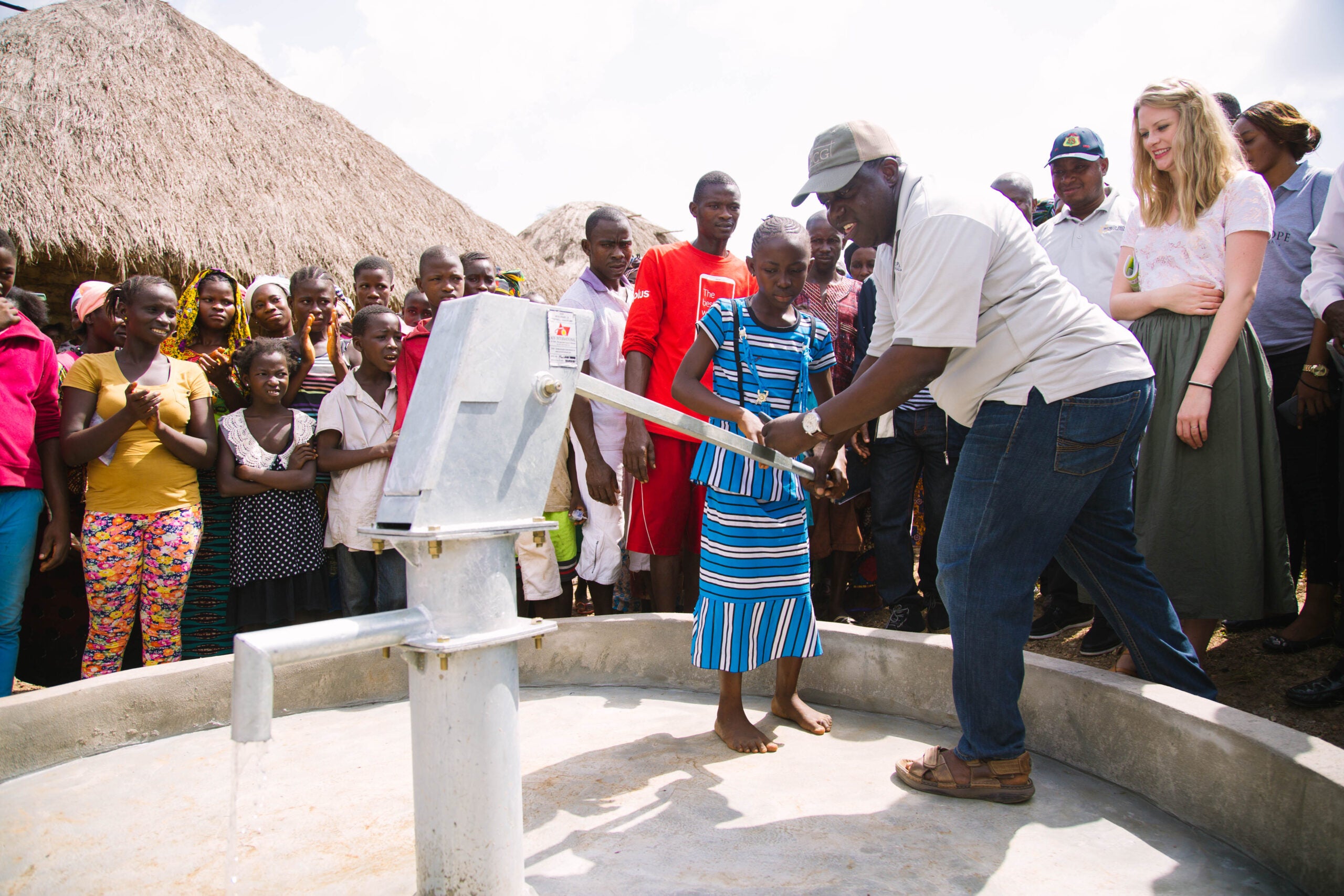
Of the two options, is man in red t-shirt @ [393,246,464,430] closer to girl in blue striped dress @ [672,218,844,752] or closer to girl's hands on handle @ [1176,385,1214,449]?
girl in blue striped dress @ [672,218,844,752]

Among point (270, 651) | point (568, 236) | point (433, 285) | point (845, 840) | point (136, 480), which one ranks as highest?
point (568, 236)

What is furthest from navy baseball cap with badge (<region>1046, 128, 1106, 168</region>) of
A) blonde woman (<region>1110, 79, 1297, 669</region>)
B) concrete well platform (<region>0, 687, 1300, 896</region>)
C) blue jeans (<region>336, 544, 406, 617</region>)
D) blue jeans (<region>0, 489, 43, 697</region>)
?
blue jeans (<region>0, 489, 43, 697</region>)

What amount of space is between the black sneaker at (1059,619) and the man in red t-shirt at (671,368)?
159 centimetres

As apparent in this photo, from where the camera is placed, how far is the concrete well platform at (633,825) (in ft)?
5.72

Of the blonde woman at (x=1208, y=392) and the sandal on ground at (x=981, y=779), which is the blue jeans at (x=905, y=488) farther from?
the sandal on ground at (x=981, y=779)

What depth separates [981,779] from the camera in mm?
2096

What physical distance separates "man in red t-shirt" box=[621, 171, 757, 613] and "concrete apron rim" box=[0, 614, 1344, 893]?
1.49 feet

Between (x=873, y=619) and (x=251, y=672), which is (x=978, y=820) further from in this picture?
(x=873, y=619)

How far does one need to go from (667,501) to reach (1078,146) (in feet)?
7.87

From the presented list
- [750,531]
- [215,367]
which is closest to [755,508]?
[750,531]

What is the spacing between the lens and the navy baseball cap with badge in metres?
3.68

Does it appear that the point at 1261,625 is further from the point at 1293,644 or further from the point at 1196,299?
the point at 1196,299

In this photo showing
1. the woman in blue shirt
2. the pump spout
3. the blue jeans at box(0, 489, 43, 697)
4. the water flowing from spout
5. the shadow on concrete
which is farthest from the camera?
the woman in blue shirt

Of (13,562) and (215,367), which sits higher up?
(215,367)
